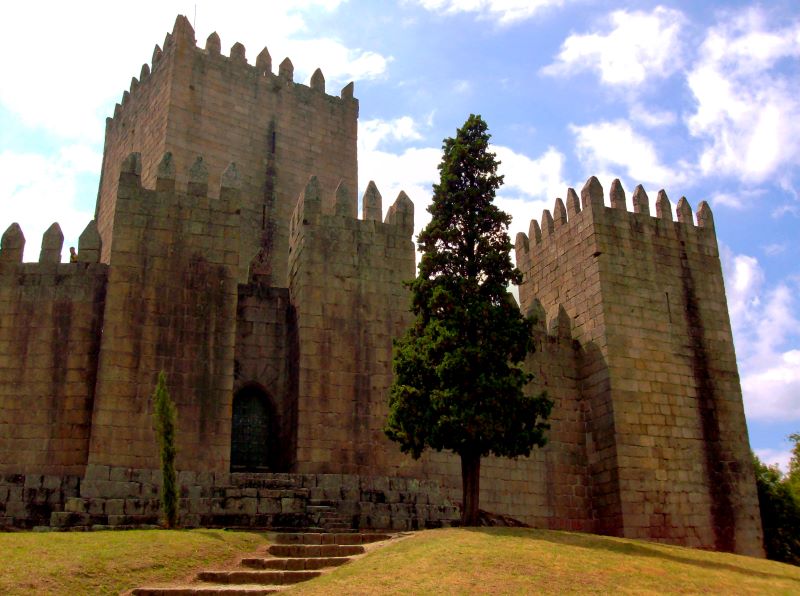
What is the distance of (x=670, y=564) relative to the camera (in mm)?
14141

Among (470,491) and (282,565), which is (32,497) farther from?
(470,491)

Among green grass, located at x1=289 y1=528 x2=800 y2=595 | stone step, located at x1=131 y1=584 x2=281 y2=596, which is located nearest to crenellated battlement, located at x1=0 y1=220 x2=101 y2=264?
stone step, located at x1=131 y1=584 x2=281 y2=596

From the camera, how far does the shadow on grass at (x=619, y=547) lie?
14.7 metres

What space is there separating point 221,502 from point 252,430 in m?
3.41

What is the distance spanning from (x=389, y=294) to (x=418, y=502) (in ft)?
15.9

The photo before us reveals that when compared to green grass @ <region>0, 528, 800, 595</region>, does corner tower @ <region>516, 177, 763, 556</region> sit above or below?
above

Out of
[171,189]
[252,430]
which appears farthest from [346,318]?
[171,189]

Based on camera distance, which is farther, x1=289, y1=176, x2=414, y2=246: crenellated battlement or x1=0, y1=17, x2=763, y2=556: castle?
x1=289, y1=176, x2=414, y2=246: crenellated battlement

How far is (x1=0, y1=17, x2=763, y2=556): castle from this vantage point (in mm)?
17094

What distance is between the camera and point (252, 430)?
19812mm

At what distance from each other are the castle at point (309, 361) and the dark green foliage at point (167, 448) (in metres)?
0.79

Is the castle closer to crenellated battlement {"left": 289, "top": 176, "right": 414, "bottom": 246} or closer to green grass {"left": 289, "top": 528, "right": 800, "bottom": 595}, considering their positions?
crenellated battlement {"left": 289, "top": 176, "right": 414, "bottom": 246}

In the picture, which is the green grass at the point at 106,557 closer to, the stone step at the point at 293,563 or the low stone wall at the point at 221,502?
the stone step at the point at 293,563

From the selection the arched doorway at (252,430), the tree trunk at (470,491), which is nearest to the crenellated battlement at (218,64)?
the arched doorway at (252,430)
